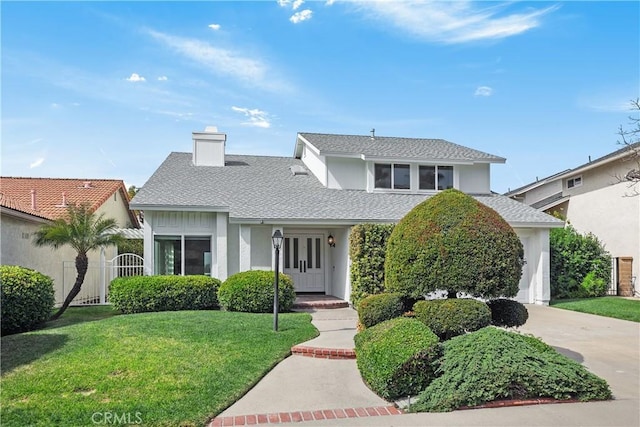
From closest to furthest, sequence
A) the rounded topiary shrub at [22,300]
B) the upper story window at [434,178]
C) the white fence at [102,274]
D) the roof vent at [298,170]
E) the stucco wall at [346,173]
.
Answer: the rounded topiary shrub at [22,300] < the white fence at [102,274] < the stucco wall at [346,173] < the upper story window at [434,178] < the roof vent at [298,170]

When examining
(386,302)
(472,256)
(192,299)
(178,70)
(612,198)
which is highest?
(178,70)

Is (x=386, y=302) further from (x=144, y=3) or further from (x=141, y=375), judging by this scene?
(x=144, y=3)

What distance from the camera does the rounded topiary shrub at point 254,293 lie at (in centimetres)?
1288

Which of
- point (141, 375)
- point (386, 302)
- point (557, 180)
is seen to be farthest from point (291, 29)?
point (557, 180)

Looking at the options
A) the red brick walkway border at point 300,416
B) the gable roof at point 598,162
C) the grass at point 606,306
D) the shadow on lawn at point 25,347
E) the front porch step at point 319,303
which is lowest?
the grass at point 606,306

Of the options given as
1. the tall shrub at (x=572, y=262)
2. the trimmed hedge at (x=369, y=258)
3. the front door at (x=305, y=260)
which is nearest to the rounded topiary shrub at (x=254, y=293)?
the trimmed hedge at (x=369, y=258)

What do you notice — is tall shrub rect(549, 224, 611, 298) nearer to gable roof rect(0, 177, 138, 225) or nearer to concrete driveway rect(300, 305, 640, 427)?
A: concrete driveway rect(300, 305, 640, 427)

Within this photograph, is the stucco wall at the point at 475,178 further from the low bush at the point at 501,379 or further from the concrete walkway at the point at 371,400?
the low bush at the point at 501,379

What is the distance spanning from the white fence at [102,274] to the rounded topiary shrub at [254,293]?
11.2 feet

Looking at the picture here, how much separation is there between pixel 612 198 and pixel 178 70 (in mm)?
19404

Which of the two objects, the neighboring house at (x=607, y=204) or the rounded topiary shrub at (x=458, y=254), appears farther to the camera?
the neighboring house at (x=607, y=204)

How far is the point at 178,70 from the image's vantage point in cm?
1303

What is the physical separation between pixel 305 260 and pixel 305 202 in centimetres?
241
